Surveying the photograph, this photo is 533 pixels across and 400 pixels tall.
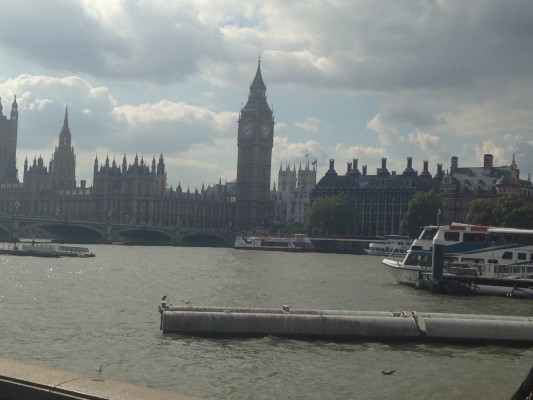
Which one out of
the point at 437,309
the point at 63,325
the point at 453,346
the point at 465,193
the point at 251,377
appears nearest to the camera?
the point at 251,377

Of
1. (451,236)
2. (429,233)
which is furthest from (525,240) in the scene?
(429,233)

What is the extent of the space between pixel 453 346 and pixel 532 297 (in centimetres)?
1990

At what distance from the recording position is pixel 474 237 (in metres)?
50.9

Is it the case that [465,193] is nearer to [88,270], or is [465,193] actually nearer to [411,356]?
[88,270]

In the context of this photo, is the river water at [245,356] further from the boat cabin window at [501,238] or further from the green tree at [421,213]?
the green tree at [421,213]

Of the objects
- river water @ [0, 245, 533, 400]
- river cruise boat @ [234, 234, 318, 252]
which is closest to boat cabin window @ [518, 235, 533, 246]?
river water @ [0, 245, 533, 400]

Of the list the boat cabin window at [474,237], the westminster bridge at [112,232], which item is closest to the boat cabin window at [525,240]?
the boat cabin window at [474,237]

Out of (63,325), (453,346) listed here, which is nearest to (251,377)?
(453,346)

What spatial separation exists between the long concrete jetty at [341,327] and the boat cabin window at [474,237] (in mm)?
24463

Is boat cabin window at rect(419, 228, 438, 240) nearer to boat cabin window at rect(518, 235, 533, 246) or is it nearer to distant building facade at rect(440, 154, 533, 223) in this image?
boat cabin window at rect(518, 235, 533, 246)

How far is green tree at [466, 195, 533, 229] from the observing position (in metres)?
104

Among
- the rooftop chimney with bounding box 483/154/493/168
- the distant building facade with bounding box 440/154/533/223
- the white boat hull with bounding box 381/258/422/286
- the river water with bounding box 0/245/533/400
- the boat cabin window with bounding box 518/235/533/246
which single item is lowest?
the river water with bounding box 0/245/533/400

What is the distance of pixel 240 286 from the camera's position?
49.4 metres

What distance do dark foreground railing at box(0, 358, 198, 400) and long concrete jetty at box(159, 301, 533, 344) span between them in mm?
16433
